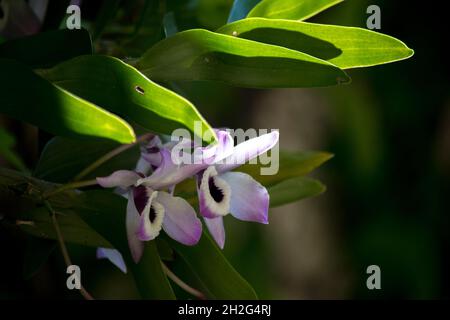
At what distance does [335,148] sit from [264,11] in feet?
4.59

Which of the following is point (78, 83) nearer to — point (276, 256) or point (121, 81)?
point (121, 81)

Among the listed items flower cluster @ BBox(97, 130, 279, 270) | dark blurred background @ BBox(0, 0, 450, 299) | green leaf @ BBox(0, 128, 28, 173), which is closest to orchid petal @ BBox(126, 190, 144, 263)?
flower cluster @ BBox(97, 130, 279, 270)

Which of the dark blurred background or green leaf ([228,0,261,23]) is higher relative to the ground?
green leaf ([228,0,261,23])

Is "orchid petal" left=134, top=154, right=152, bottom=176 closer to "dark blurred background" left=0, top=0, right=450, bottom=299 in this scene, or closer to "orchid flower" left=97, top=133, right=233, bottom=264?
"orchid flower" left=97, top=133, right=233, bottom=264

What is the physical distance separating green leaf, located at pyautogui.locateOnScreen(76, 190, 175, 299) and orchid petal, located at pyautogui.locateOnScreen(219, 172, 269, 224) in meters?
0.07

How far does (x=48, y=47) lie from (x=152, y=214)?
0.14 meters

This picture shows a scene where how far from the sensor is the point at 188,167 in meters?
0.47

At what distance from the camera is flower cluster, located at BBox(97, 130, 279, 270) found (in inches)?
18.6

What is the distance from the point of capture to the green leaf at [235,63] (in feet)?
1.53

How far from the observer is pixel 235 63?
0.49 meters

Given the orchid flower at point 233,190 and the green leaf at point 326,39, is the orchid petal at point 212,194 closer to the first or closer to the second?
the orchid flower at point 233,190

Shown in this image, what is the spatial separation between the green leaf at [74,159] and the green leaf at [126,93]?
0.06m

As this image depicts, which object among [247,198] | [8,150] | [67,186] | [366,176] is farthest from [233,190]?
[366,176]
